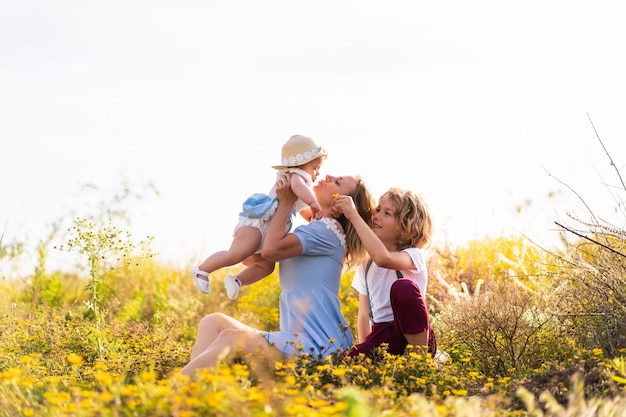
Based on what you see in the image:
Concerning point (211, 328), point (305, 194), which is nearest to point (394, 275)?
point (305, 194)

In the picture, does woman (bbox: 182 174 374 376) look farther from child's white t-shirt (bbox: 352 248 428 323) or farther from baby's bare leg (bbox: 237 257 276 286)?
baby's bare leg (bbox: 237 257 276 286)

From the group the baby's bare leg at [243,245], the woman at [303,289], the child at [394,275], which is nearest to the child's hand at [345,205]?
the child at [394,275]

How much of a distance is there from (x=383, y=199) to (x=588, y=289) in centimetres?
156

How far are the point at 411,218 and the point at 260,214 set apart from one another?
3.36 feet

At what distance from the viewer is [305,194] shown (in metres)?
4.89

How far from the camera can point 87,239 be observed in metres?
5.77

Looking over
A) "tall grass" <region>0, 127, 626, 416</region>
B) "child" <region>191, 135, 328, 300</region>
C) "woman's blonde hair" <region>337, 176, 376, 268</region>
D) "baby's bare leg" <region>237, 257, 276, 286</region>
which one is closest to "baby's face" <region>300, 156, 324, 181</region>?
"child" <region>191, 135, 328, 300</region>

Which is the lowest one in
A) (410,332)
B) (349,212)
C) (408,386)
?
(408,386)

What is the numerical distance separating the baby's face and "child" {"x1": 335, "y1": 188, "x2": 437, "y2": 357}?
1.44 ft

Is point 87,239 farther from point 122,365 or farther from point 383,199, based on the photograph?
point 383,199

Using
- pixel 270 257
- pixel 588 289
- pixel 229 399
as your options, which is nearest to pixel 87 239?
pixel 270 257

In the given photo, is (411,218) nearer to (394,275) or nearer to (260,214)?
(394,275)

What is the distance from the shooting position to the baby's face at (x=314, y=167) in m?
5.21

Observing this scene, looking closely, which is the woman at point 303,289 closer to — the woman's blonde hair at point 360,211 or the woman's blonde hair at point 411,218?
the woman's blonde hair at point 360,211
